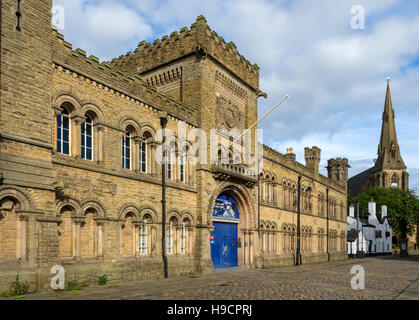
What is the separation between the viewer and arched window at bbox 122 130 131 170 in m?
17.9

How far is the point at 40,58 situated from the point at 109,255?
25.4 ft

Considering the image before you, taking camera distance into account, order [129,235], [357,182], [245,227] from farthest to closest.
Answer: [357,182], [245,227], [129,235]

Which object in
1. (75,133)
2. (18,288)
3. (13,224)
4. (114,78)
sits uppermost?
(114,78)

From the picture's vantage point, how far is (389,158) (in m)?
110

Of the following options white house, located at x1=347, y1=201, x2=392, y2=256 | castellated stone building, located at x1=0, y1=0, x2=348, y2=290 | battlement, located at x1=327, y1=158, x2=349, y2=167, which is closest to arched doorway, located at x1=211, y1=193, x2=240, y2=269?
castellated stone building, located at x1=0, y1=0, x2=348, y2=290

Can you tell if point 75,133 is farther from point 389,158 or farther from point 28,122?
point 389,158

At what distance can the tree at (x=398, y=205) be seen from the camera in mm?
84444

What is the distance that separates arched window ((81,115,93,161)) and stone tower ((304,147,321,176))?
2919cm

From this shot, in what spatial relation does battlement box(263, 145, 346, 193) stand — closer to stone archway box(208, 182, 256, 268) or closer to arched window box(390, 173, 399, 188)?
stone archway box(208, 182, 256, 268)

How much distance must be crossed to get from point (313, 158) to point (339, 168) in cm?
1208

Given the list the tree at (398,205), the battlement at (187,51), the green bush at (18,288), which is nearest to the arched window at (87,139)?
the green bush at (18,288)

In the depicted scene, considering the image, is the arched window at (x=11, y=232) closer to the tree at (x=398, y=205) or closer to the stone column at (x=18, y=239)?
the stone column at (x=18, y=239)

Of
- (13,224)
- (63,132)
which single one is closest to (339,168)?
(63,132)

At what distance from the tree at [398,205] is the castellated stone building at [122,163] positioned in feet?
207
